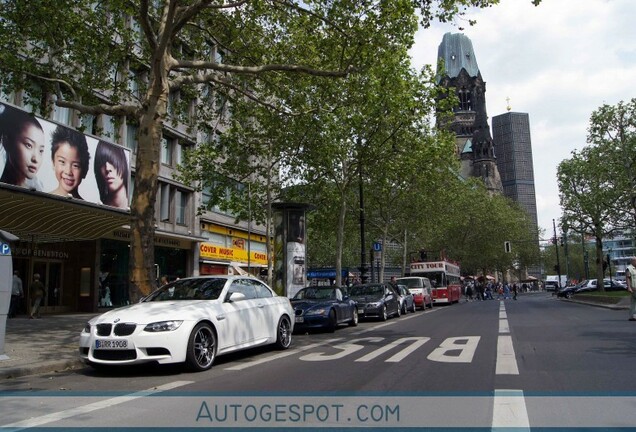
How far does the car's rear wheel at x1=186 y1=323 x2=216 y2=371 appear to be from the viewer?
7918mm

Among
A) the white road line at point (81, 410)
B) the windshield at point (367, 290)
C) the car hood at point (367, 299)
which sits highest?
the windshield at point (367, 290)

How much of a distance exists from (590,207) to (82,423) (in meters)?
37.5

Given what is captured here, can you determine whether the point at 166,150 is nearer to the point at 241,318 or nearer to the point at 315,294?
the point at 315,294

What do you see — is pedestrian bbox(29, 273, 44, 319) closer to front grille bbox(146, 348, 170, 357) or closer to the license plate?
the license plate

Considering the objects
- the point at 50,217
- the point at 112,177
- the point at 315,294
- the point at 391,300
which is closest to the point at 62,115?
the point at 112,177

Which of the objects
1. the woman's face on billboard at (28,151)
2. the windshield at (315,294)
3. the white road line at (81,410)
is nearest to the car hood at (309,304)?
the windshield at (315,294)

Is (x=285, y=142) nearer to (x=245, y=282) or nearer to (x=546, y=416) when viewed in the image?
(x=245, y=282)

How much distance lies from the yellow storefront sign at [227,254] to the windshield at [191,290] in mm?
23866

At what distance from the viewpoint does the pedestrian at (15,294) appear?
18053mm

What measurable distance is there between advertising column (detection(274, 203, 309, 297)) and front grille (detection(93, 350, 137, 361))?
549 inches

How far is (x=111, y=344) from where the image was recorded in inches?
307

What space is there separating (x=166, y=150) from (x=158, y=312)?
24.2m

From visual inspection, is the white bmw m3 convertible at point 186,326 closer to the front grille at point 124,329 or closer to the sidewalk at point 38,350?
the front grille at point 124,329

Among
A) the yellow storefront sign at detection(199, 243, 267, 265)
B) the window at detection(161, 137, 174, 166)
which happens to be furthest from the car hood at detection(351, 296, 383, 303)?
the yellow storefront sign at detection(199, 243, 267, 265)
